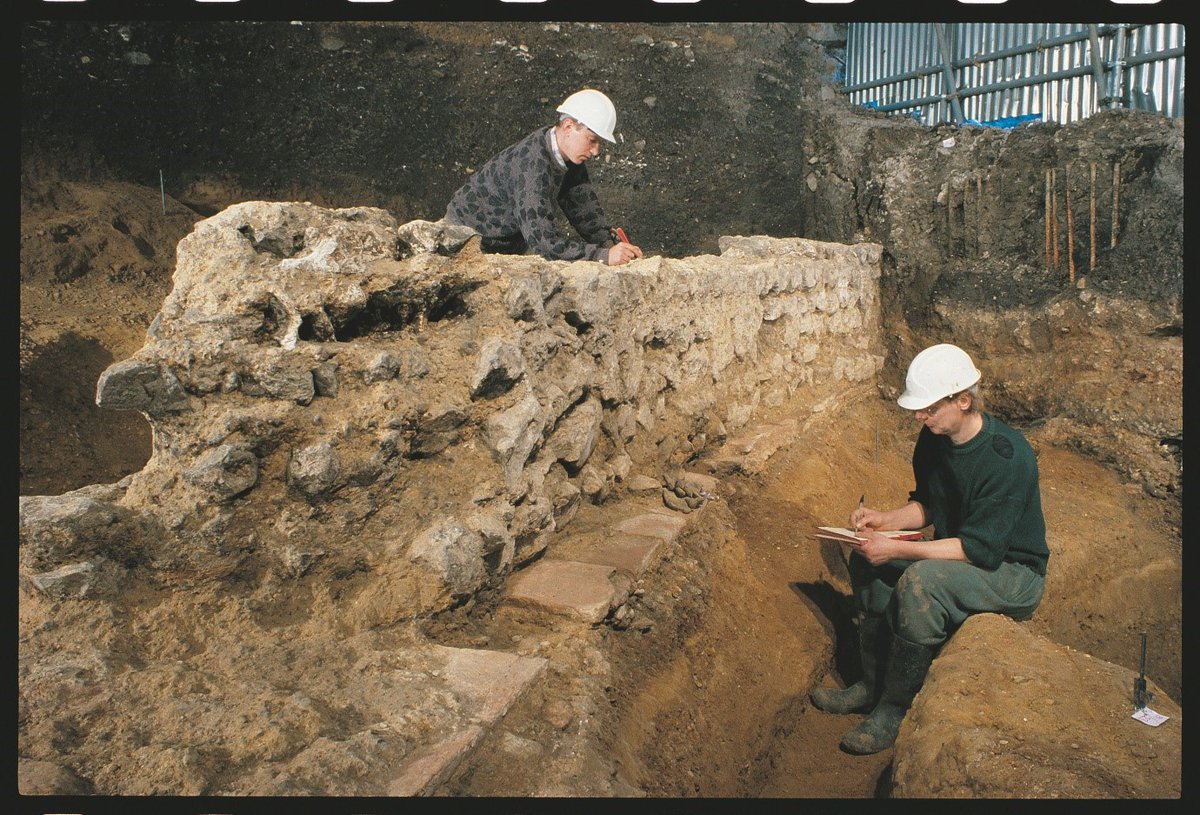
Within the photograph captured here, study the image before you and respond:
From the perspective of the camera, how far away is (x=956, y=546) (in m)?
3.44

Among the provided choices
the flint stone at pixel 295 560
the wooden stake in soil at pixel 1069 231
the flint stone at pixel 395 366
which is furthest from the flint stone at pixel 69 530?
the wooden stake in soil at pixel 1069 231

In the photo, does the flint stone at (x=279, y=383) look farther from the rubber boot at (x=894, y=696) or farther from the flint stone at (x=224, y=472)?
the rubber boot at (x=894, y=696)

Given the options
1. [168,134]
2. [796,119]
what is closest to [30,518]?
[168,134]

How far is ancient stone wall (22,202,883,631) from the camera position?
7.90 ft

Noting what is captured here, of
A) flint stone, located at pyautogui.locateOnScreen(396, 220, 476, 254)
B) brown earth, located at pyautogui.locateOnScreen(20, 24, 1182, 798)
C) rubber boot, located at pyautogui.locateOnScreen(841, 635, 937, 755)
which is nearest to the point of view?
flint stone, located at pyautogui.locateOnScreen(396, 220, 476, 254)

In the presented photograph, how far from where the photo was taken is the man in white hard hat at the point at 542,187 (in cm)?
412

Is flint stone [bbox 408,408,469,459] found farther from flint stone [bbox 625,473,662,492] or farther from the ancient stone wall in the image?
flint stone [bbox 625,473,662,492]

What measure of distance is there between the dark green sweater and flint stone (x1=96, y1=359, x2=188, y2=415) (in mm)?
2753

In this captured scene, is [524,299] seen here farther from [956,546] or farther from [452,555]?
[956,546]

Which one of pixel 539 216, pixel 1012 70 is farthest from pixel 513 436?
pixel 1012 70

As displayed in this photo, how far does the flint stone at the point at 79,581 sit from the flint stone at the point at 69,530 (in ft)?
0.08

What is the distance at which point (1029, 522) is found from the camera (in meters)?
3.52

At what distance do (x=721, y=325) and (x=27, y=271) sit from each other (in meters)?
4.72

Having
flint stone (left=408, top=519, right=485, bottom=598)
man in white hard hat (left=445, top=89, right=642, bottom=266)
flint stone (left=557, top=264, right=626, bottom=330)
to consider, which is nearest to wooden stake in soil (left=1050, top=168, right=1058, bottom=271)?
man in white hard hat (left=445, top=89, right=642, bottom=266)
